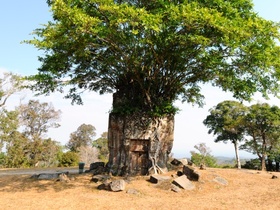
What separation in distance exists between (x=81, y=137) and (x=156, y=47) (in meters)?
43.8

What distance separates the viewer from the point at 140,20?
11633 mm

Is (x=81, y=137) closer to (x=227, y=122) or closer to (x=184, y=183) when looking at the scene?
(x=227, y=122)

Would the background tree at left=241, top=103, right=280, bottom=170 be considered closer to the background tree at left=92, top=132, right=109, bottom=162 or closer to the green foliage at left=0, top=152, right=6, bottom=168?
the background tree at left=92, top=132, right=109, bottom=162

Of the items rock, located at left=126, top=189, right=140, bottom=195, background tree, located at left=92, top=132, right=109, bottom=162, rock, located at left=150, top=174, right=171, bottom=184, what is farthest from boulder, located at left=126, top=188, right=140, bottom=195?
background tree, located at left=92, top=132, right=109, bottom=162

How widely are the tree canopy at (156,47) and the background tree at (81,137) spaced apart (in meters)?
36.2

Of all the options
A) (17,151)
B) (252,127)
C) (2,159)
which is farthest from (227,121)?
(2,159)

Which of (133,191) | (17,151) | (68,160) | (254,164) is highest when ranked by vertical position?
(17,151)

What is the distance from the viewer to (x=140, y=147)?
706 inches

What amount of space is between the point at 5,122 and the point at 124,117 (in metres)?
24.4

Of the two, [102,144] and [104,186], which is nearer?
[104,186]

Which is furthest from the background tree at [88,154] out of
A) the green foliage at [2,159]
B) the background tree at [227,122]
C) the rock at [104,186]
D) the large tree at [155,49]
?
the rock at [104,186]

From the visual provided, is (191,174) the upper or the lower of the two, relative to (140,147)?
lower

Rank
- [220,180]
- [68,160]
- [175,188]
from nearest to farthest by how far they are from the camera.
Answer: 1. [175,188]
2. [220,180]
3. [68,160]

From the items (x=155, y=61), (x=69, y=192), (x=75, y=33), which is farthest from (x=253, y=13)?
(x=69, y=192)
